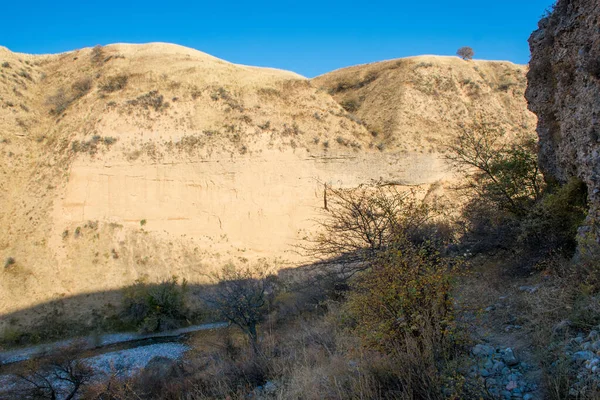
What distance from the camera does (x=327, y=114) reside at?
27.3m

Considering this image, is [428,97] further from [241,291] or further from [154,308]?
[154,308]

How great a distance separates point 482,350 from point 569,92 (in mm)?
6411

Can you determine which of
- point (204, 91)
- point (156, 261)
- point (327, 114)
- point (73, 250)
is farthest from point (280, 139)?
point (73, 250)

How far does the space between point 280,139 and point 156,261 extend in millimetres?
9992

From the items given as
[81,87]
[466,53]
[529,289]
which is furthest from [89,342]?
[466,53]

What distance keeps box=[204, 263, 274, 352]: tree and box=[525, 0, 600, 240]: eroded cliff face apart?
9.21 meters

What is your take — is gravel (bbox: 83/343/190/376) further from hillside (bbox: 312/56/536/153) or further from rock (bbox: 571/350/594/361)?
hillside (bbox: 312/56/536/153)

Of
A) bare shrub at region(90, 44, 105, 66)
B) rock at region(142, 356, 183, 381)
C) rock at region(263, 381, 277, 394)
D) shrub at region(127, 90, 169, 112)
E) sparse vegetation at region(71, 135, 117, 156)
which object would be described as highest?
bare shrub at region(90, 44, 105, 66)

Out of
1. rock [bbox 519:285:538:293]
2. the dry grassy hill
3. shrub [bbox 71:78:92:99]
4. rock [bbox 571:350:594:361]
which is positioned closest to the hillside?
the dry grassy hill

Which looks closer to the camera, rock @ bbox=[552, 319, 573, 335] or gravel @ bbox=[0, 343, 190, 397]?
rock @ bbox=[552, 319, 573, 335]

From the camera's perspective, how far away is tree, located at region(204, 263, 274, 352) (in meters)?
13.3

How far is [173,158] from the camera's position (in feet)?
76.8

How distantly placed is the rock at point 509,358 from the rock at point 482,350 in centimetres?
17

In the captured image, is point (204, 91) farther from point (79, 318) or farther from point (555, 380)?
point (555, 380)
